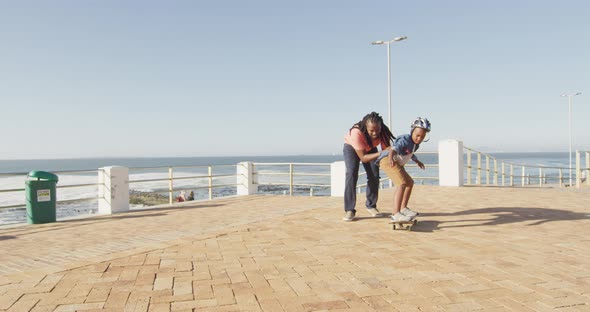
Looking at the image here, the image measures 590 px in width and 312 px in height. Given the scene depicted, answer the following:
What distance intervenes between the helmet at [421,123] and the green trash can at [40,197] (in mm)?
6733

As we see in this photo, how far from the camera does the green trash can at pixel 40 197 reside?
739 centimetres

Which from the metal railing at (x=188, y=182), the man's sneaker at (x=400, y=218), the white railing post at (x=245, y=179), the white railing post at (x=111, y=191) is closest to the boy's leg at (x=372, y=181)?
the man's sneaker at (x=400, y=218)

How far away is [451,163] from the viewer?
11.5 m

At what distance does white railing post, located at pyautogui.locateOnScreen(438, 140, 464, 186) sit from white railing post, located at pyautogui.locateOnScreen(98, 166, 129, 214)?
8.57 m

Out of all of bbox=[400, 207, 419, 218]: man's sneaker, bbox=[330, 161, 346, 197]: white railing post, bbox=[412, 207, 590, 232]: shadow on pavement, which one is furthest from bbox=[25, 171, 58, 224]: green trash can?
bbox=[412, 207, 590, 232]: shadow on pavement

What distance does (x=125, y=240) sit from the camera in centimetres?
541

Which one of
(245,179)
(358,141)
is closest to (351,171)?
(358,141)

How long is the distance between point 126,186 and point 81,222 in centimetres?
195

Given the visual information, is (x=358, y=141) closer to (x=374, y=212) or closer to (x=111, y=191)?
(x=374, y=212)

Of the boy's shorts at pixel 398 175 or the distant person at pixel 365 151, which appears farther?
the distant person at pixel 365 151

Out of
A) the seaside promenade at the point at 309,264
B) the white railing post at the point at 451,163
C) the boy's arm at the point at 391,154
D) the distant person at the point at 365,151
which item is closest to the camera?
the seaside promenade at the point at 309,264

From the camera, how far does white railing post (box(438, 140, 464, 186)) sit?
11.4 m

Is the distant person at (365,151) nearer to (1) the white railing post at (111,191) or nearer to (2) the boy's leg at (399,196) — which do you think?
(2) the boy's leg at (399,196)

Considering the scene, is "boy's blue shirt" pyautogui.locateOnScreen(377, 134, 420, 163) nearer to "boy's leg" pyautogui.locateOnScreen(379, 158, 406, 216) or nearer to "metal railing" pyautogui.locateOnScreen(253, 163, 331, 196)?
"boy's leg" pyautogui.locateOnScreen(379, 158, 406, 216)
